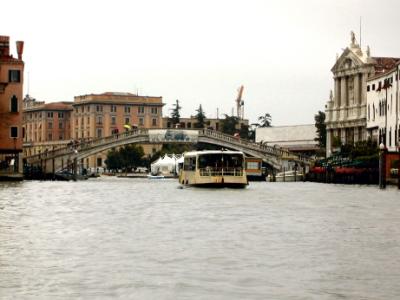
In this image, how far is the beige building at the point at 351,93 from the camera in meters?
106

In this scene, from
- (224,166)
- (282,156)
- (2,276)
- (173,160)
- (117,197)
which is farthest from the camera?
(173,160)

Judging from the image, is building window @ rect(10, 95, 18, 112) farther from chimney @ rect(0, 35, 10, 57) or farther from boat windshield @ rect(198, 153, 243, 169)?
boat windshield @ rect(198, 153, 243, 169)

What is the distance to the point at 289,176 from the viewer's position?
302 ft

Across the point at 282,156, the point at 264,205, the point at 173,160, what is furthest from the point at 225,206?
the point at 173,160

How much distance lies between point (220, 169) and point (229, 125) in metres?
107

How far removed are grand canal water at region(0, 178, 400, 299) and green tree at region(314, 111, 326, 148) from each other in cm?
8569

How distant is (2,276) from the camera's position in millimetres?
19281

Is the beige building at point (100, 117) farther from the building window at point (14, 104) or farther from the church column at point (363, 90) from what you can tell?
the building window at point (14, 104)

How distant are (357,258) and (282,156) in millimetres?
78427

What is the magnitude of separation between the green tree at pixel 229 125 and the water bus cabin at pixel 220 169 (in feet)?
343

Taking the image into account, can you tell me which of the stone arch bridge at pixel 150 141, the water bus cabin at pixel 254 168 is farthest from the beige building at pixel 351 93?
the water bus cabin at pixel 254 168

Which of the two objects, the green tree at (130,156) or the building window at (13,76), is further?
the green tree at (130,156)

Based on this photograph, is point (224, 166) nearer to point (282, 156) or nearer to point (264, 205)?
point (264, 205)

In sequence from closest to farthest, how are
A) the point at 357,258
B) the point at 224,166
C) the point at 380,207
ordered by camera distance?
the point at 357,258
the point at 380,207
the point at 224,166
